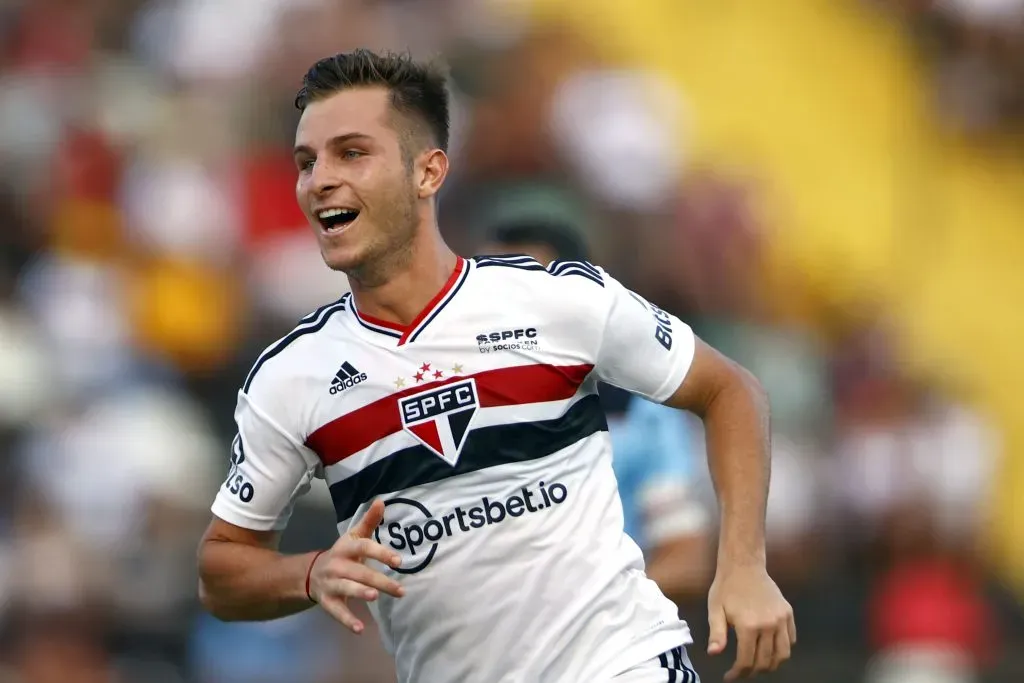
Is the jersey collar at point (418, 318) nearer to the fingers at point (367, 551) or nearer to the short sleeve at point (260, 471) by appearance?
the short sleeve at point (260, 471)

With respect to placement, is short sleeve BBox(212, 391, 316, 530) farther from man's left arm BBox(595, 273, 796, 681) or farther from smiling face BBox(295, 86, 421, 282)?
man's left arm BBox(595, 273, 796, 681)

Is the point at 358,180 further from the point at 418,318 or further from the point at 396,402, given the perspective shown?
the point at 396,402

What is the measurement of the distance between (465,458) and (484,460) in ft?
0.16

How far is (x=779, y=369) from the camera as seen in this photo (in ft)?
31.1

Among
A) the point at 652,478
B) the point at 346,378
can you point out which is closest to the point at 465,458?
the point at 346,378

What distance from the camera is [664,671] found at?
4.00 m

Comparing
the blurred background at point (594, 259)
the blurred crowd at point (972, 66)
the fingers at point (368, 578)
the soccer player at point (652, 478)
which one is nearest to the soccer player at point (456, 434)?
the fingers at point (368, 578)

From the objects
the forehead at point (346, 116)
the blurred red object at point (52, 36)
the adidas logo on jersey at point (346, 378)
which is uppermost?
the blurred red object at point (52, 36)

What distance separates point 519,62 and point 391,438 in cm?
692

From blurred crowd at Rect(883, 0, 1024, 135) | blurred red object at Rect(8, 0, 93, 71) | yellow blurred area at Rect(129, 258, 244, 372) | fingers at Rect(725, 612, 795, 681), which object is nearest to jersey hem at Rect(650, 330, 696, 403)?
fingers at Rect(725, 612, 795, 681)

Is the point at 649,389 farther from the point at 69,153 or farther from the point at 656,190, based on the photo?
the point at 69,153

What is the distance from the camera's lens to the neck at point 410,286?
4.12m

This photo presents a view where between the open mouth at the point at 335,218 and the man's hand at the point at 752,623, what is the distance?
51.3 inches

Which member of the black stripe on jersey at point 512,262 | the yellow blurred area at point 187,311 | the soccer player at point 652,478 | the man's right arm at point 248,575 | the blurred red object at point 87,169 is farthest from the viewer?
the blurred red object at point 87,169
